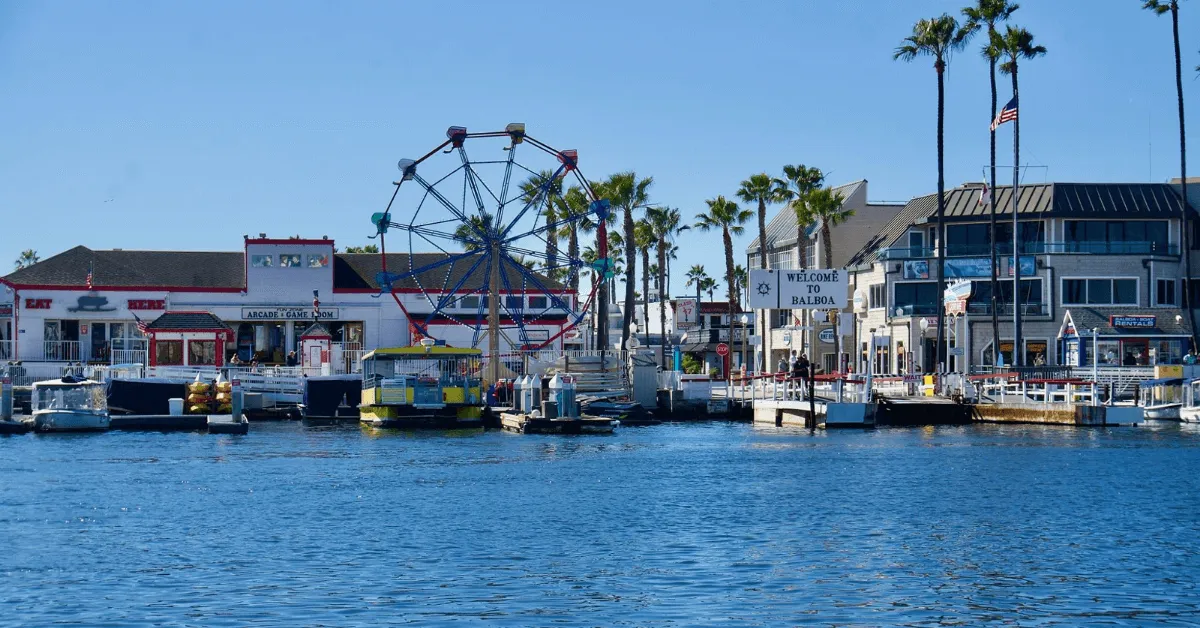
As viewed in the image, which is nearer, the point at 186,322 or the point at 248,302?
the point at 186,322

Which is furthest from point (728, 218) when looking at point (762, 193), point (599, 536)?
point (599, 536)

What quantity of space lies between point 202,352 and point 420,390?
19.2 m

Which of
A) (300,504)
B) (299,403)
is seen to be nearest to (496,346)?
(299,403)

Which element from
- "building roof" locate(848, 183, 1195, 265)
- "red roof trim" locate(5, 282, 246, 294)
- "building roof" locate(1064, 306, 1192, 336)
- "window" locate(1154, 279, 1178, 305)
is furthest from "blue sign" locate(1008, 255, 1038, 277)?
"red roof trim" locate(5, 282, 246, 294)

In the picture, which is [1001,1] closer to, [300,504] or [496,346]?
[496,346]

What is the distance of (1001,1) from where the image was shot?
7781 centimetres

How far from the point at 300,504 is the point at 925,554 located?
13397 millimetres

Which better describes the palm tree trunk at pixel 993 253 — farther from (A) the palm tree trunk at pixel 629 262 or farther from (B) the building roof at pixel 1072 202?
(A) the palm tree trunk at pixel 629 262

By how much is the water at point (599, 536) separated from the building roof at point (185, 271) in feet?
125

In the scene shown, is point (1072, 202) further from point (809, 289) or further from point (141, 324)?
point (141, 324)

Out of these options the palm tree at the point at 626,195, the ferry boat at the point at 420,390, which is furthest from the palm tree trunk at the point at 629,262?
the ferry boat at the point at 420,390

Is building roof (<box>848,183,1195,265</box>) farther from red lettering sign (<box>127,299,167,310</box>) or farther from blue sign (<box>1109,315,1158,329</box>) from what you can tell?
red lettering sign (<box>127,299,167,310</box>)

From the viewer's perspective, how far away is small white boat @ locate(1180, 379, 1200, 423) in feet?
192

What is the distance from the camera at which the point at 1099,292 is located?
269 feet
